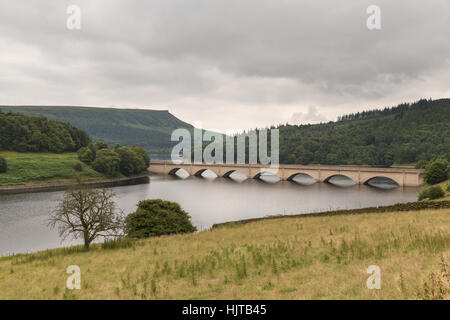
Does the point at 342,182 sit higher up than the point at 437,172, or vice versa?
the point at 437,172

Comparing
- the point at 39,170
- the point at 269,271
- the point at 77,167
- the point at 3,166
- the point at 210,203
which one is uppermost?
the point at 77,167

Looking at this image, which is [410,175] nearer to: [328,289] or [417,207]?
[417,207]

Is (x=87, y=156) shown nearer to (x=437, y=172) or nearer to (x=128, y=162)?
(x=128, y=162)

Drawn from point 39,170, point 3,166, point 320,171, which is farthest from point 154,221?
point 320,171

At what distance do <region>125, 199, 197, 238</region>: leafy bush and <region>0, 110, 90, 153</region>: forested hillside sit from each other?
128250 mm

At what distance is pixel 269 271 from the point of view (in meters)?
17.5

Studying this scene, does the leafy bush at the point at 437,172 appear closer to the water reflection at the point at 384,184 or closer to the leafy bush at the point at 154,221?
the water reflection at the point at 384,184

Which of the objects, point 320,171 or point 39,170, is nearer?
point 39,170

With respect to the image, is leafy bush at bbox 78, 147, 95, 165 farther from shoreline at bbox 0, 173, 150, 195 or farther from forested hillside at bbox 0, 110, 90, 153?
forested hillside at bbox 0, 110, 90, 153

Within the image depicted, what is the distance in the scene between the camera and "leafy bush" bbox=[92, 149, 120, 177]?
131 m

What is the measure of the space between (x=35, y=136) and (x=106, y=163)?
43539 mm

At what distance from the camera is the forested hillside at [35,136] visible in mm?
142625

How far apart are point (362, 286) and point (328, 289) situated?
1387 millimetres
